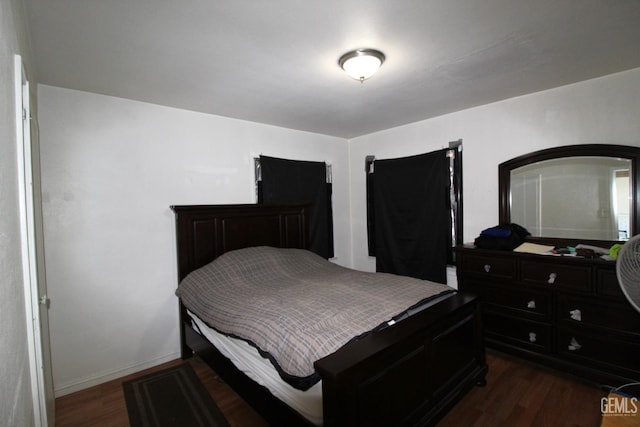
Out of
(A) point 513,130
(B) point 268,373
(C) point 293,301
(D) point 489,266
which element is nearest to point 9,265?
(B) point 268,373

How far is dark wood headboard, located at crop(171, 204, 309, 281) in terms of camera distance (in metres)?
2.70

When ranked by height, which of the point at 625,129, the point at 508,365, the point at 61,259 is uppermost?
the point at 625,129

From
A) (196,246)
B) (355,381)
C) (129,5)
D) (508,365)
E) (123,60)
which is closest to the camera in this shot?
(355,381)

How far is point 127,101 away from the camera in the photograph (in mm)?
2541

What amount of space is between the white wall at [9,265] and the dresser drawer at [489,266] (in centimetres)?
296

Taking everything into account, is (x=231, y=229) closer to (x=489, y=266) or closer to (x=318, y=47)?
(x=318, y=47)

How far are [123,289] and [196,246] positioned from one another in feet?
2.20

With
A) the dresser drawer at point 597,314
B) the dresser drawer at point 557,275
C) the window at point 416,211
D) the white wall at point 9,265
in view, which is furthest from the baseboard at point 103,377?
the dresser drawer at point 597,314

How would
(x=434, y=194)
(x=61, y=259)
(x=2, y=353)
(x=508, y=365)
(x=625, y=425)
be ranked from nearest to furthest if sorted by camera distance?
1. (x=2, y=353)
2. (x=625, y=425)
3. (x=61, y=259)
4. (x=508, y=365)
5. (x=434, y=194)

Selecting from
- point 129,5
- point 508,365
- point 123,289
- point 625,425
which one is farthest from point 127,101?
point 508,365

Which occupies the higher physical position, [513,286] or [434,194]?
[434,194]

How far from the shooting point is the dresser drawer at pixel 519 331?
2.33 m

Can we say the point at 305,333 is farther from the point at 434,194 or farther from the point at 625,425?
the point at 434,194

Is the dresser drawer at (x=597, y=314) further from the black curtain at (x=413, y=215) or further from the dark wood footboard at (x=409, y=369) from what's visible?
the black curtain at (x=413, y=215)
